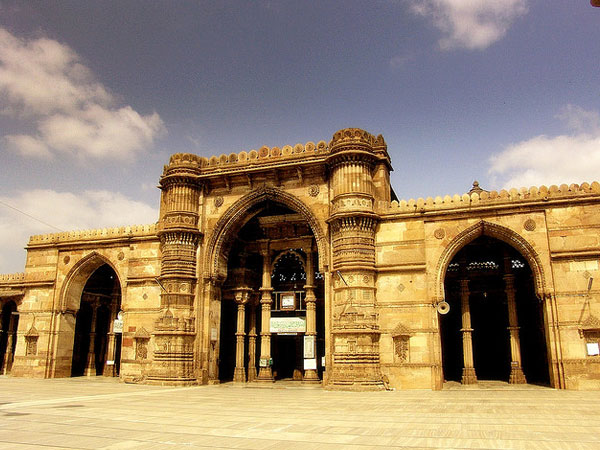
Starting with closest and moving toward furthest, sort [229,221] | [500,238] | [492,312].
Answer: [500,238] → [229,221] → [492,312]

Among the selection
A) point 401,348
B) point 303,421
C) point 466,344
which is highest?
point 466,344

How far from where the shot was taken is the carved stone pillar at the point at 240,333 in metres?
25.5

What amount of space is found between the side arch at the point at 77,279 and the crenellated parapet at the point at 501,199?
15712 mm

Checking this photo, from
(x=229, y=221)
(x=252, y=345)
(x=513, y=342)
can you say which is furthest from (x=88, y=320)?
(x=513, y=342)

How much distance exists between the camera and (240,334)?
84.9 ft

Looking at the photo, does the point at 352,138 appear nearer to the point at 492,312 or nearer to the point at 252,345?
the point at 252,345

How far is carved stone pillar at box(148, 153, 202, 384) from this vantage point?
2262cm

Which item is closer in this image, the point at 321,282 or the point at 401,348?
the point at 401,348

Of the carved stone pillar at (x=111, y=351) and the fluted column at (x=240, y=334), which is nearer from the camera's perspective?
the fluted column at (x=240, y=334)

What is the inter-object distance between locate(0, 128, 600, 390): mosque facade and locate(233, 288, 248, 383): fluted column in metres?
0.10

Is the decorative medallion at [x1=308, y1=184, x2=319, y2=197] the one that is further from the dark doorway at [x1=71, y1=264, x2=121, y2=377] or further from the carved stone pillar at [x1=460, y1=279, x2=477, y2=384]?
the dark doorway at [x1=71, y1=264, x2=121, y2=377]

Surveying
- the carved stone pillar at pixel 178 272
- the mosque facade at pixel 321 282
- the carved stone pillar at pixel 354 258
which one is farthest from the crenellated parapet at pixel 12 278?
the carved stone pillar at pixel 354 258

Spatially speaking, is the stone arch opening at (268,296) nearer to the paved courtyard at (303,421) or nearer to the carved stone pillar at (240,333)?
the carved stone pillar at (240,333)

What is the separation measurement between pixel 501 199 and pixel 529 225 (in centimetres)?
145
